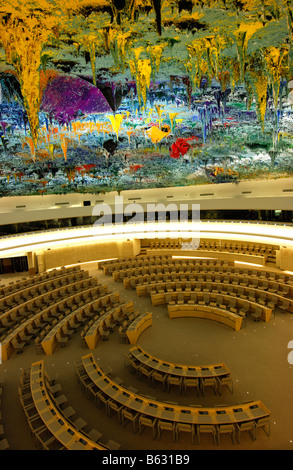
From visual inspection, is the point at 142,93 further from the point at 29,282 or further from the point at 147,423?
the point at 147,423

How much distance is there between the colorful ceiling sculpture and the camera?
11.4 metres

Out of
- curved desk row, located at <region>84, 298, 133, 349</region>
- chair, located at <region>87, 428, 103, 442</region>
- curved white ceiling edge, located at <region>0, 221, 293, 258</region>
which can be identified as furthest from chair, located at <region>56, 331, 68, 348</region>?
curved white ceiling edge, located at <region>0, 221, 293, 258</region>

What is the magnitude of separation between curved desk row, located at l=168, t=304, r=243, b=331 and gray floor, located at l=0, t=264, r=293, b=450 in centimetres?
29

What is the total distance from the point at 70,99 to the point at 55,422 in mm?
17741

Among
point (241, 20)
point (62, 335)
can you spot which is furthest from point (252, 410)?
point (241, 20)

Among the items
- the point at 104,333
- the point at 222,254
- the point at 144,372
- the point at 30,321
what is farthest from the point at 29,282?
the point at 222,254

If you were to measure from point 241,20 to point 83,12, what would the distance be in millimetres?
6627

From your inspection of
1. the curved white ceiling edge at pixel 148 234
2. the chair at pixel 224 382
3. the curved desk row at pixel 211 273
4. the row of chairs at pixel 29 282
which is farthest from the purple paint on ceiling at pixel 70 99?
the chair at pixel 224 382

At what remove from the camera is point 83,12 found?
35.6 ft

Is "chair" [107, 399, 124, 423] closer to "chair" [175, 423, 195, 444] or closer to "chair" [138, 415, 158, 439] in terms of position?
"chair" [138, 415, 158, 439]

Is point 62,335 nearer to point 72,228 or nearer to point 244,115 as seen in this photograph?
point 72,228

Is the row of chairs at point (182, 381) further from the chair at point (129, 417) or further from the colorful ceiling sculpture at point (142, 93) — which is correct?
the colorful ceiling sculpture at point (142, 93)

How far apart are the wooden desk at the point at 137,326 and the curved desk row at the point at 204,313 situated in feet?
4.61

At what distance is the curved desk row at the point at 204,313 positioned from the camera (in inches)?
490
